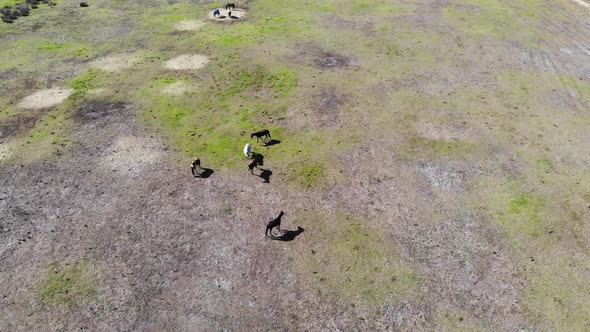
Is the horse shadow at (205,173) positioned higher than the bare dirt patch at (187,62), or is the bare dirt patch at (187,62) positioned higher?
the bare dirt patch at (187,62)

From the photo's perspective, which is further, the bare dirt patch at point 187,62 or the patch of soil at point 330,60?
the patch of soil at point 330,60

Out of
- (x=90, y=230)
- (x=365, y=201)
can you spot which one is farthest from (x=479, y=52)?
(x=90, y=230)

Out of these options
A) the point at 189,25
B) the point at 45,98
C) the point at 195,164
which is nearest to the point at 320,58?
the point at 189,25

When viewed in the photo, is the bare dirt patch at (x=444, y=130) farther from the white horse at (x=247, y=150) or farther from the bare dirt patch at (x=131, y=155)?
the bare dirt patch at (x=131, y=155)

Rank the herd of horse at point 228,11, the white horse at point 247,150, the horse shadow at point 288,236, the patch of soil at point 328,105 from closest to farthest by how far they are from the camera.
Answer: the horse shadow at point 288,236
the white horse at point 247,150
the patch of soil at point 328,105
the herd of horse at point 228,11

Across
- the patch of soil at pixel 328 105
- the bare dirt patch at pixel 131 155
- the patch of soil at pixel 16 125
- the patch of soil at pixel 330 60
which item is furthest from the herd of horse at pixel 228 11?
the bare dirt patch at pixel 131 155

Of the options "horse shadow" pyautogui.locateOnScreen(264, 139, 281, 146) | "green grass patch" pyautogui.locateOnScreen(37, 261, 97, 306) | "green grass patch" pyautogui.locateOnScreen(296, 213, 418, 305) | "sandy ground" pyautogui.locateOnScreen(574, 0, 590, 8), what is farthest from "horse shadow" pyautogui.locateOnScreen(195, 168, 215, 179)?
"sandy ground" pyautogui.locateOnScreen(574, 0, 590, 8)
